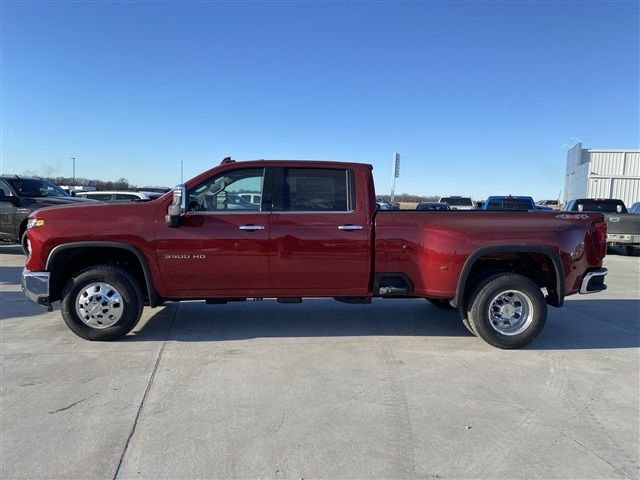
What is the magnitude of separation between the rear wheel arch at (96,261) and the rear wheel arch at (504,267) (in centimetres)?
340

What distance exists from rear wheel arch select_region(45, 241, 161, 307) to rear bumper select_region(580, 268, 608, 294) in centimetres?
476

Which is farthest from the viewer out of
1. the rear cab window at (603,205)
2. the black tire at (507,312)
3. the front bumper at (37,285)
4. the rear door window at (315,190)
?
the rear cab window at (603,205)

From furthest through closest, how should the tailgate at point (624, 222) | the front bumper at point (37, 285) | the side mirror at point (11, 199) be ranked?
the tailgate at point (624, 222) < the side mirror at point (11, 199) < the front bumper at point (37, 285)

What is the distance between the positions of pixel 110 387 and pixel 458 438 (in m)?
2.87

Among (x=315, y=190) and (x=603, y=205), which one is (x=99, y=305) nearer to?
(x=315, y=190)

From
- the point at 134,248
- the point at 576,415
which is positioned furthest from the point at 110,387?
the point at 576,415

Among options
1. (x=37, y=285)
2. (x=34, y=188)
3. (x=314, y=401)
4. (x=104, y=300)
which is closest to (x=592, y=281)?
(x=314, y=401)

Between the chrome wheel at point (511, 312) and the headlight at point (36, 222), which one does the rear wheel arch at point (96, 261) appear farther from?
the chrome wheel at point (511, 312)

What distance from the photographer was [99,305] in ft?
17.9

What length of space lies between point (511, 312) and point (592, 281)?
39.1 inches

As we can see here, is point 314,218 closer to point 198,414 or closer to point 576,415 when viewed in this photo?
point 198,414

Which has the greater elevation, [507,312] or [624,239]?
[624,239]

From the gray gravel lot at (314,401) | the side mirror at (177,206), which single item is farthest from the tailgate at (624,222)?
the side mirror at (177,206)

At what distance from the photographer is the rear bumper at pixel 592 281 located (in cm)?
561
